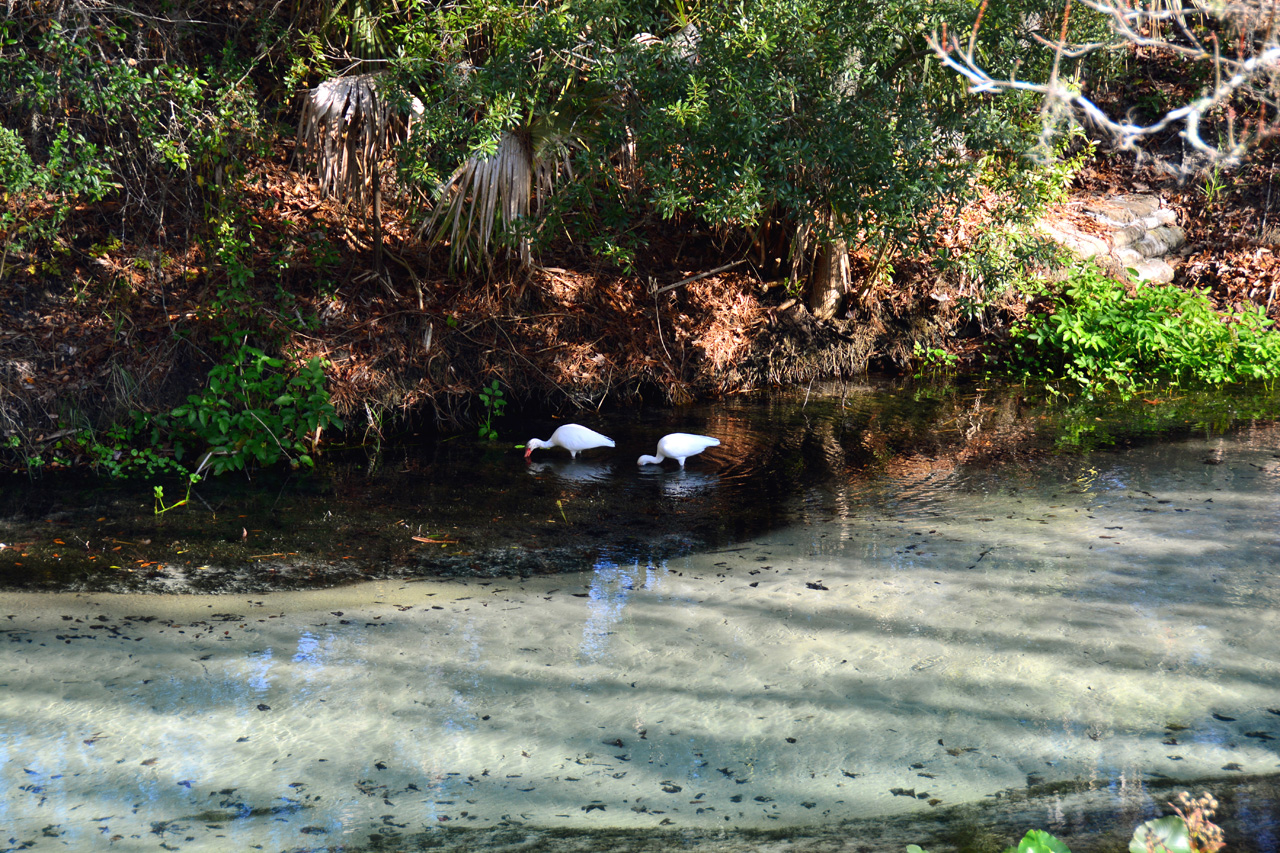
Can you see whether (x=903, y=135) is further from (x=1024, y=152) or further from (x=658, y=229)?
(x=658, y=229)

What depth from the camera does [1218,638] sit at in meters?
4.10

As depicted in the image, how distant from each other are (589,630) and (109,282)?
5.84m

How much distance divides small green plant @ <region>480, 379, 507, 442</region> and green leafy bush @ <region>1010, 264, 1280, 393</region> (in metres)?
5.53

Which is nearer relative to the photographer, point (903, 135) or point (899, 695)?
point (899, 695)

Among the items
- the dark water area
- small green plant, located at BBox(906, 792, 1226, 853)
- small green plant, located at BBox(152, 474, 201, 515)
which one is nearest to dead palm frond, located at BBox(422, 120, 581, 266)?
the dark water area

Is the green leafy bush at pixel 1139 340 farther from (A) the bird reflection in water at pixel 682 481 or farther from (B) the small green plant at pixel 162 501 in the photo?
(B) the small green plant at pixel 162 501

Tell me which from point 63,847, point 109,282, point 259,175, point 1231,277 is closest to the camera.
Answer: point 63,847

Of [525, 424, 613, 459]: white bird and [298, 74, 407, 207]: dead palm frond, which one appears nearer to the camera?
[298, 74, 407, 207]: dead palm frond

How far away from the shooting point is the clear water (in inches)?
118

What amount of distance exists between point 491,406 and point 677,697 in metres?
5.38

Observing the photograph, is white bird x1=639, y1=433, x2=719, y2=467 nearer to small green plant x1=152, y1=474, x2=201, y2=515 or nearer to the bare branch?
the bare branch

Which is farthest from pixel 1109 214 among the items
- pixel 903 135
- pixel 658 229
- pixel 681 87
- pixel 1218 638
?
pixel 1218 638

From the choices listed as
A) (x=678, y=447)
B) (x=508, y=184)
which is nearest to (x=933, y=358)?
(x=678, y=447)

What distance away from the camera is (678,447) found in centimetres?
713
